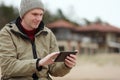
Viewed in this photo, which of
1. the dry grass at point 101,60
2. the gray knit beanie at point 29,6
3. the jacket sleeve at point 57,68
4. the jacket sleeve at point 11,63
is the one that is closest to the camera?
the jacket sleeve at point 11,63

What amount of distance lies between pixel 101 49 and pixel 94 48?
1461mm

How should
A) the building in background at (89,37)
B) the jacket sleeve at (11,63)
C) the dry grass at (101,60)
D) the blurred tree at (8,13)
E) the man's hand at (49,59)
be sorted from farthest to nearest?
the building in background at (89,37)
the blurred tree at (8,13)
the dry grass at (101,60)
the jacket sleeve at (11,63)
the man's hand at (49,59)

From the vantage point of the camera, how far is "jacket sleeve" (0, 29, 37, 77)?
484cm

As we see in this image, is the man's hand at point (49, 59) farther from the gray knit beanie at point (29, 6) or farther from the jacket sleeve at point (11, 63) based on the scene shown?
the gray knit beanie at point (29, 6)

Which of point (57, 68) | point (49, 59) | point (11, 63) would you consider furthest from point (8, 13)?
point (49, 59)

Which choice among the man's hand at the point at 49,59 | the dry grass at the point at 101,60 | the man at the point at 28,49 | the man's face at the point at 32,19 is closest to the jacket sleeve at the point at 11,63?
the man at the point at 28,49

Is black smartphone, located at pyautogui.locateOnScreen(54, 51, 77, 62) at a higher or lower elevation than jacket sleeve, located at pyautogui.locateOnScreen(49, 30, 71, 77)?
higher

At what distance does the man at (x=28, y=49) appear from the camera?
4.86 meters

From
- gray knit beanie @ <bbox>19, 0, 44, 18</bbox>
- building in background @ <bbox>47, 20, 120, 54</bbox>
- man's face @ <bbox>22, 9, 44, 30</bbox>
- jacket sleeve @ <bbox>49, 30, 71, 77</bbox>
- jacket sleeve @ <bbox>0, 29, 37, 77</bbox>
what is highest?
gray knit beanie @ <bbox>19, 0, 44, 18</bbox>

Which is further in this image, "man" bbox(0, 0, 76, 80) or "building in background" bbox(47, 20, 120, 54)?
"building in background" bbox(47, 20, 120, 54)

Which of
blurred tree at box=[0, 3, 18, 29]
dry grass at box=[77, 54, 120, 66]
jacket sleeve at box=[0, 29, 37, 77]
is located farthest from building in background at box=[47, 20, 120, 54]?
jacket sleeve at box=[0, 29, 37, 77]

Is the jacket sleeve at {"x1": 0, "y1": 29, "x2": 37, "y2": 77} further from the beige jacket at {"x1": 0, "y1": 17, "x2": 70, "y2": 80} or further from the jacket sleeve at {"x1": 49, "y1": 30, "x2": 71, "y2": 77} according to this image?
the jacket sleeve at {"x1": 49, "y1": 30, "x2": 71, "y2": 77}

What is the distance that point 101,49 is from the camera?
235 feet

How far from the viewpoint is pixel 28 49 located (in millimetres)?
4992
